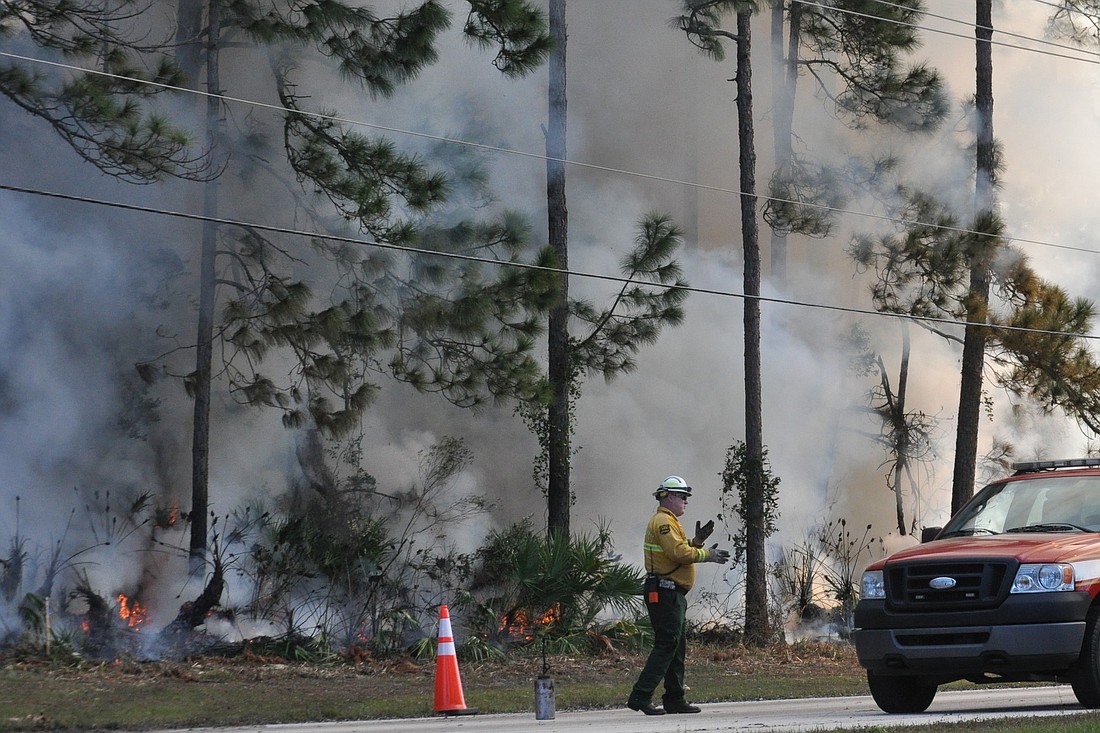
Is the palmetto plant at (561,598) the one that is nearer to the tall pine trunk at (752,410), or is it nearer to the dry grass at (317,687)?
the dry grass at (317,687)

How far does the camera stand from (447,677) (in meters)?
11.3

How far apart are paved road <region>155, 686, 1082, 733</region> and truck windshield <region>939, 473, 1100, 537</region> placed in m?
1.35

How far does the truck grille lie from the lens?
9.81 m

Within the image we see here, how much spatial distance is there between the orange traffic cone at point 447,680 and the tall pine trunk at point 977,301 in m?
15.0

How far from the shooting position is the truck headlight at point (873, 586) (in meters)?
10.4

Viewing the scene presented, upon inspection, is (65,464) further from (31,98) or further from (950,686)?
(950,686)

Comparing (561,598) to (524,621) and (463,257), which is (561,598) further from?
(463,257)

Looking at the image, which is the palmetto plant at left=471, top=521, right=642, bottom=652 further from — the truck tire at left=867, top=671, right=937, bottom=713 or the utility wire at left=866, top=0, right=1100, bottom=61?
the utility wire at left=866, top=0, right=1100, bottom=61

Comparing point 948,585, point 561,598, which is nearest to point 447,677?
point 948,585

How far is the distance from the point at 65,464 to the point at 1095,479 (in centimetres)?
1121

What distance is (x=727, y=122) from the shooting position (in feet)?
78.1

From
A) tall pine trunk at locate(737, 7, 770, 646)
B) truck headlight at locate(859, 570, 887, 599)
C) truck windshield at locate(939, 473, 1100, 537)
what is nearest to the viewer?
truck headlight at locate(859, 570, 887, 599)

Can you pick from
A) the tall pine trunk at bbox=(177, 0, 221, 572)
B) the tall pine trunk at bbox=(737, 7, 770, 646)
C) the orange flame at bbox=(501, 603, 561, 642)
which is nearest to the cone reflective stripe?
the orange flame at bbox=(501, 603, 561, 642)

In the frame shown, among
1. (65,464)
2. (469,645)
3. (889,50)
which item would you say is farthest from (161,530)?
(889,50)
